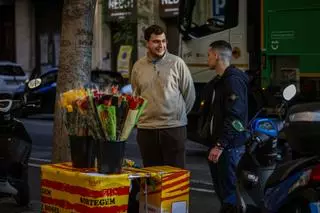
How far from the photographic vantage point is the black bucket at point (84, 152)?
5262 mm

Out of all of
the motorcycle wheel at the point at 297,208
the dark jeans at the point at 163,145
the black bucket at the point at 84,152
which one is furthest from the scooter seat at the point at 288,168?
the black bucket at the point at 84,152

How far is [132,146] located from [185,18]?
272 cm

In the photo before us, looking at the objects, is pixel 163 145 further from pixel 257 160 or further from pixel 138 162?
Answer: pixel 138 162

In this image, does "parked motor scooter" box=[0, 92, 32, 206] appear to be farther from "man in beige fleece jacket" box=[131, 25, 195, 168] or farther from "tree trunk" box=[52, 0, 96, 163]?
"man in beige fleece jacket" box=[131, 25, 195, 168]

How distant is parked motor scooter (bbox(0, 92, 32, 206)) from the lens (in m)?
7.08

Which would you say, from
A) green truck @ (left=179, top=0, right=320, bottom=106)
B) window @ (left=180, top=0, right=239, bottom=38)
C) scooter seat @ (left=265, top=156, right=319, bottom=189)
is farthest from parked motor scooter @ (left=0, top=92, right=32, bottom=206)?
window @ (left=180, top=0, right=239, bottom=38)

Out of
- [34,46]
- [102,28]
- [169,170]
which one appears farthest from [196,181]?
[34,46]

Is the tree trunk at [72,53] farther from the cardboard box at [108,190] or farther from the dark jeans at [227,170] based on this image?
the dark jeans at [227,170]

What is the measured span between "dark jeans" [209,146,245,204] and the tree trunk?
1439 mm

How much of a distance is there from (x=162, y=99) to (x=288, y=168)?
1.52 metres

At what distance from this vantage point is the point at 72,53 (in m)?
6.57

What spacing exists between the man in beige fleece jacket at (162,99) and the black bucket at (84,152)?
111 centimetres

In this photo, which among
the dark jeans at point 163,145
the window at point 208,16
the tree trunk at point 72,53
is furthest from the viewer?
the window at point 208,16

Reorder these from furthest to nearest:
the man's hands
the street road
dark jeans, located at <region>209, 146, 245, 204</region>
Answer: the street road
dark jeans, located at <region>209, 146, 245, 204</region>
the man's hands
